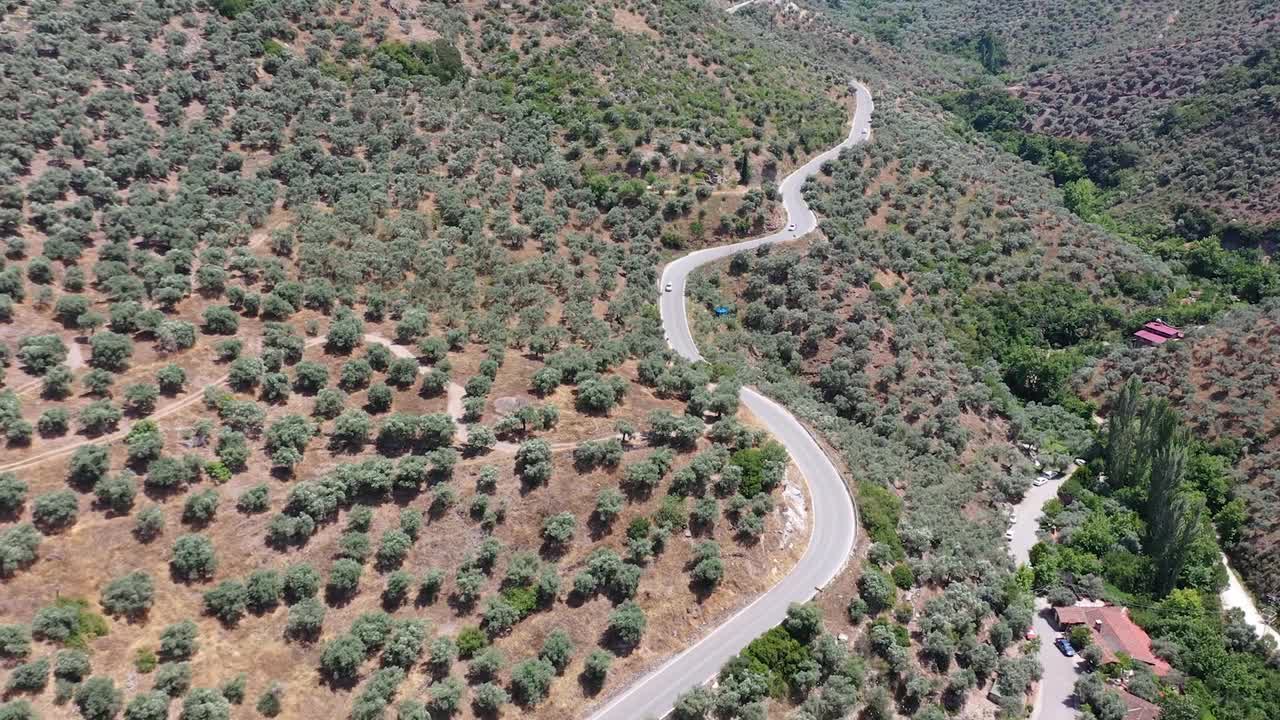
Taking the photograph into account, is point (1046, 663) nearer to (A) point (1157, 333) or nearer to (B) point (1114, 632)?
(B) point (1114, 632)

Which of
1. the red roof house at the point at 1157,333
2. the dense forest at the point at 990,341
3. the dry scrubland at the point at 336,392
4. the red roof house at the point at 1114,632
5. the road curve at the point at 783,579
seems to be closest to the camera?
the dry scrubland at the point at 336,392

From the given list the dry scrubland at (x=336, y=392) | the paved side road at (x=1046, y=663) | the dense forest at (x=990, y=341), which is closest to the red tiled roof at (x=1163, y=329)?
the dense forest at (x=990, y=341)

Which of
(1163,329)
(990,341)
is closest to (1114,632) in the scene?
(990,341)

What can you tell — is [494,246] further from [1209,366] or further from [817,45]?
[817,45]

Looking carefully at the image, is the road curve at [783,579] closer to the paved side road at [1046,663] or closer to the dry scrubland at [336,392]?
the dry scrubland at [336,392]

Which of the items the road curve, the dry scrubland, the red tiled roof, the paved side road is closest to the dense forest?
the red tiled roof

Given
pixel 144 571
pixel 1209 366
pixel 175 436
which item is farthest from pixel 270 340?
pixel 1209 366
